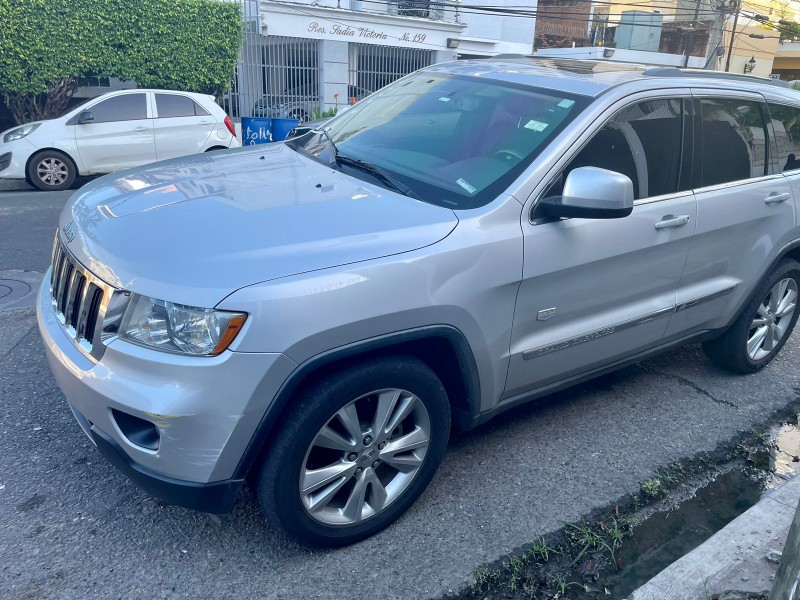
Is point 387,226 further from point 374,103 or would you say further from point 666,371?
point 666,371

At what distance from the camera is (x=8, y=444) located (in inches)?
130

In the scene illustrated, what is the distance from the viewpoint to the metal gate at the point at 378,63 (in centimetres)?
2033

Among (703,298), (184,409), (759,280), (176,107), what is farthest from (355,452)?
(176,107)

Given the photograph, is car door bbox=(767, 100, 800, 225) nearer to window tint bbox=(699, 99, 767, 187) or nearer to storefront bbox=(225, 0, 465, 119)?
window tint bbox=(699, 99, 767, 187)

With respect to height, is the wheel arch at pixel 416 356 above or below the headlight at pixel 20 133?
above

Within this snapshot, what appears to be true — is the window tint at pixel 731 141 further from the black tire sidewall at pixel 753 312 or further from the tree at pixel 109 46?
the tree at pixel 109 46

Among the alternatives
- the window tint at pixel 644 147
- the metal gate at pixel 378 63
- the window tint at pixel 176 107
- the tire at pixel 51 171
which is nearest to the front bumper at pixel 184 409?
the window tint at pixel 644 147

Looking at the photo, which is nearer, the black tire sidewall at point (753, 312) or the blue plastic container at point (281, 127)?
the black tire sidewall at point (753, 312)

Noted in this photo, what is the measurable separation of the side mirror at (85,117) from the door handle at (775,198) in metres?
9.61

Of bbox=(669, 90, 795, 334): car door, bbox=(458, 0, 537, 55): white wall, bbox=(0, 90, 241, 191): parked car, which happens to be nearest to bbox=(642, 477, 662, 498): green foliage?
bbox=(669, 90, 795, 334): car door

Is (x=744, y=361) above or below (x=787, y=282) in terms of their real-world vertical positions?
Answer: below

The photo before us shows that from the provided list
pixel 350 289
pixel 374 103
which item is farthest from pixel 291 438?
pixel 374 103

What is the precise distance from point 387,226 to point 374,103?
168 centimetres

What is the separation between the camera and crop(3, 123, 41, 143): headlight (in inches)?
404
